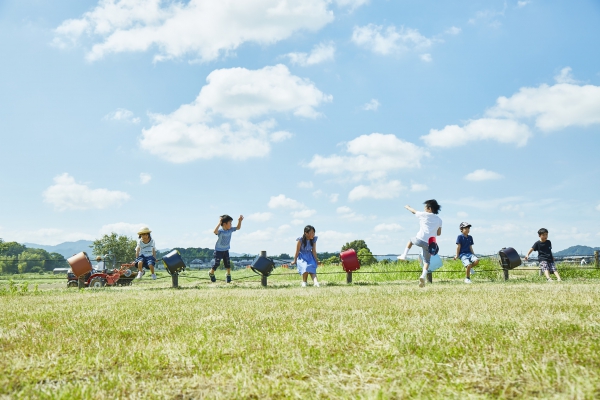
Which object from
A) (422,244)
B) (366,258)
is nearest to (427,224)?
(422,244)

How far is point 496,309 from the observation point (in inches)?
239

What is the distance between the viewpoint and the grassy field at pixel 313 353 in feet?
9.73

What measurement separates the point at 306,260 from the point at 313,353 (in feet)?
30.6

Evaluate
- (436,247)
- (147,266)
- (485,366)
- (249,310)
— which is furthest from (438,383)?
(147,266)

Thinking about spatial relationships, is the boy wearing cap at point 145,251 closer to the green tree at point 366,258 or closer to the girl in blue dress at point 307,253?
the girl in blue dress at point 307,253

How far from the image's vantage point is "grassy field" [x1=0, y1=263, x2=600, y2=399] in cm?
296

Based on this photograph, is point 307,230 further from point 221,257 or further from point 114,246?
point 114,246

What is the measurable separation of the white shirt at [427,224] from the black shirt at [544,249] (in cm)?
434

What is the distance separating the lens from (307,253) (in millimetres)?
13172

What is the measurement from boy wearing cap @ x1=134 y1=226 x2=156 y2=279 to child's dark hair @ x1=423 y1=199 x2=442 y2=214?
27.1 ft

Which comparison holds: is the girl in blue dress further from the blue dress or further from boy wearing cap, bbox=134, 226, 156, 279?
boy wearing cap, bbox=134, 226, 156, 279

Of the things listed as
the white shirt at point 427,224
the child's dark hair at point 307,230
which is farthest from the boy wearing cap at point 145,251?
the white shirt at point 427,224

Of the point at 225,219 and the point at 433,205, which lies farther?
the point at 225,219

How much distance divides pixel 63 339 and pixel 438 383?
3.73 metres
